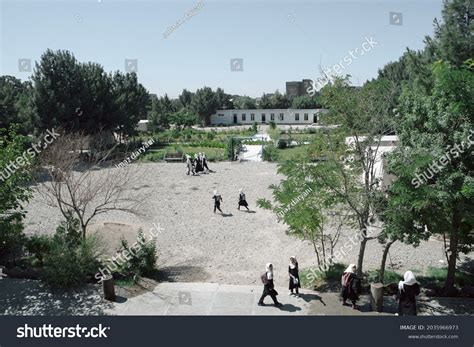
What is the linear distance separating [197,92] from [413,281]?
7255 cm

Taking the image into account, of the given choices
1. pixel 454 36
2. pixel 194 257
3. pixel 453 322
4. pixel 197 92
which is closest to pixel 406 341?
pixel 453 322

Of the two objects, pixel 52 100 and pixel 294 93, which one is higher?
pixel 294 93

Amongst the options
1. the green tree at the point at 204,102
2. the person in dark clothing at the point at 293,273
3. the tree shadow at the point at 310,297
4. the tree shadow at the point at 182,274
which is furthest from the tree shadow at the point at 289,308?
the green tree at the point at 204,102

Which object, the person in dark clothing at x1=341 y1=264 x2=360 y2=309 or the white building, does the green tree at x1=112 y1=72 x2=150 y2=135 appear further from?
the white building

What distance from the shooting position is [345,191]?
39.1 feet

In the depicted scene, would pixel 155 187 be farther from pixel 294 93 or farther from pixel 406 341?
pixel 294 93

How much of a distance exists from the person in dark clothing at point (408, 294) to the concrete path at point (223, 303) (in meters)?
0.71

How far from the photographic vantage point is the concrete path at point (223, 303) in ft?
35.2

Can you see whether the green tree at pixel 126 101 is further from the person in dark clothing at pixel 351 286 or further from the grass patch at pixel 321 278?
the person in dark clothing at pixel 351 286

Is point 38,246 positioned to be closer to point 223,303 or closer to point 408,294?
point 223,303

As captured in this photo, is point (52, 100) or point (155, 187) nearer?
point (155, 187)

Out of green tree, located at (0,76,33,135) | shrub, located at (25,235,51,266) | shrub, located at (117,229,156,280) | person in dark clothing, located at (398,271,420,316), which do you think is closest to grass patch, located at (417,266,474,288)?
person in dark clothing, located at (398,271,420,316)

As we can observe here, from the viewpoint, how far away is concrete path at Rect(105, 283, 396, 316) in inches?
423

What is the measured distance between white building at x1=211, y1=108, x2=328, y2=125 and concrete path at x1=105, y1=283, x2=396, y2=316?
229 ft
